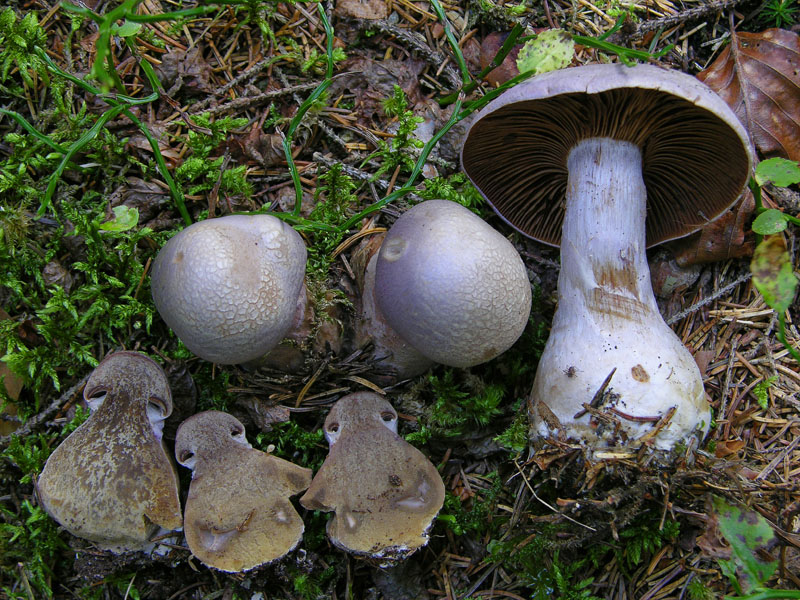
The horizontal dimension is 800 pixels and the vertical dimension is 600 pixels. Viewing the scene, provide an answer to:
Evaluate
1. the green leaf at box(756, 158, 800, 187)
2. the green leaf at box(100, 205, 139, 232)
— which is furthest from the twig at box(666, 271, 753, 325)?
the green leaf at box(100, 205, 139, 232)

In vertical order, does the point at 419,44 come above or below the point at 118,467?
above

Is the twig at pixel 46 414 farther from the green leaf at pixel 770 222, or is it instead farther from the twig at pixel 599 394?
the green leaf at pixel 770 222

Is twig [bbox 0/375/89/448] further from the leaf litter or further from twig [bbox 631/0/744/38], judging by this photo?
twig [bbox 631/0/744/38]

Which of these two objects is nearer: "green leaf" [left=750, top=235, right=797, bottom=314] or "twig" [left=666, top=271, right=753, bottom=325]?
"green leaf" [left=750, top=235, right=797, bottom=314]

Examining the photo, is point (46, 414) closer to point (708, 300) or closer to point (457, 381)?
point (457, 381)

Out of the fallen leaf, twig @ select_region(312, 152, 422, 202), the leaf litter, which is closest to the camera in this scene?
the leaf litter

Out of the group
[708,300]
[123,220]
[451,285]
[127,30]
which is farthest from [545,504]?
[127,30]

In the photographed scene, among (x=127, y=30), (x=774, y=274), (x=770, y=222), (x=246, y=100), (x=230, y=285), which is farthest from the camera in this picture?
(x=246, y=100)

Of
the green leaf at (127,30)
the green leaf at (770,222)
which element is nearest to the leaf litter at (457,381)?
the green leaf at (770,222)
